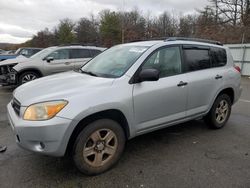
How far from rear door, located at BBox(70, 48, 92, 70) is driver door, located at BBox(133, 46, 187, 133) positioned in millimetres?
6023

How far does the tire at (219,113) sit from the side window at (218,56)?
2.07ft

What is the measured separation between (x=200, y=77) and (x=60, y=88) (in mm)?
2401

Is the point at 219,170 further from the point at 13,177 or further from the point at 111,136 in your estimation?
the point at 13,177

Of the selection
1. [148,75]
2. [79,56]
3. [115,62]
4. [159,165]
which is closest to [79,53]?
[79,56]

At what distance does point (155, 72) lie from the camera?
3291 millimetres

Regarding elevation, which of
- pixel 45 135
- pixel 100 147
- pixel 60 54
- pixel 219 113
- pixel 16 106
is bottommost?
pixel 219 113

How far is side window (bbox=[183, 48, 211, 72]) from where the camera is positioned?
415 cm

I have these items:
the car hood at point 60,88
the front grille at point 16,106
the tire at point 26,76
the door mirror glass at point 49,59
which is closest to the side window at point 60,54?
the door mirror glass at point 49,59

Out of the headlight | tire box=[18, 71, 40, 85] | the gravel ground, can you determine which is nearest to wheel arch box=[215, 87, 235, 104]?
the gravel ground

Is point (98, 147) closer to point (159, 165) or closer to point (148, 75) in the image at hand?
point (159, 165)

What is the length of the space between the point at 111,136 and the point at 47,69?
6.51 meters

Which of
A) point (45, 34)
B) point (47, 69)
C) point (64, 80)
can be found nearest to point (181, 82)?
point (64, 80)

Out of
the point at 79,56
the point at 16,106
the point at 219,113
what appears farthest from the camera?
the point at 79,56

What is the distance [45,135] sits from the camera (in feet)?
8.96
